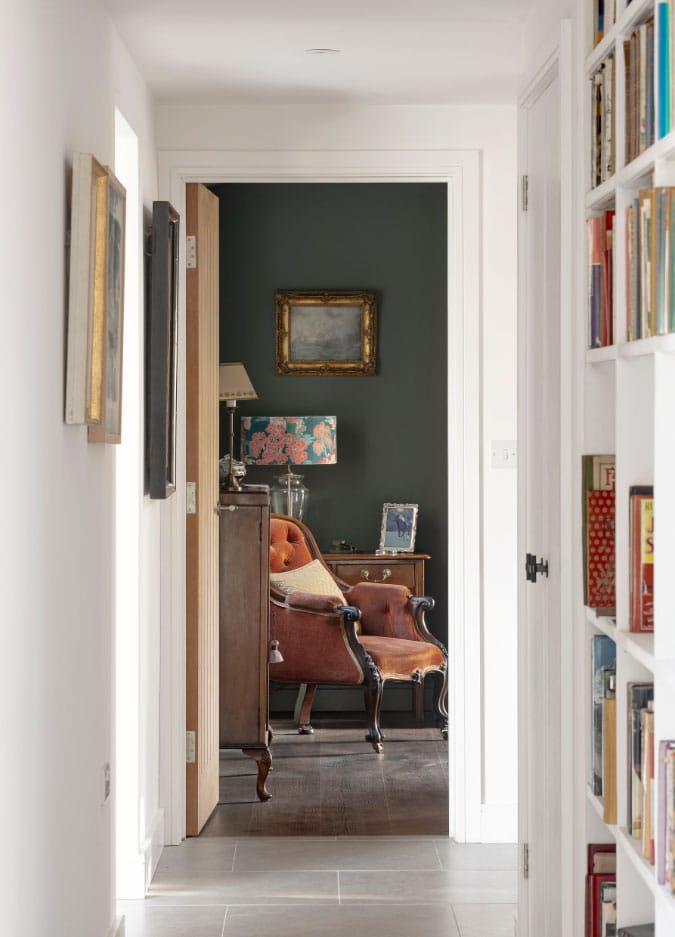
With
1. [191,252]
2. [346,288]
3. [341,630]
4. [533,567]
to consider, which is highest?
[346,288]

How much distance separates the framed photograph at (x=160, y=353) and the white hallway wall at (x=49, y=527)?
0.55m

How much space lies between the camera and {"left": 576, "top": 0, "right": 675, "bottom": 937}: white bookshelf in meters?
1.88

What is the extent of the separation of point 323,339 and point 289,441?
629 millimetres

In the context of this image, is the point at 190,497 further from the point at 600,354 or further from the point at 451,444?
the point at 600,354

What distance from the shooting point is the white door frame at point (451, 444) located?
4.16m

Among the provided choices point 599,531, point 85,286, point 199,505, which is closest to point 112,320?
point 85,286

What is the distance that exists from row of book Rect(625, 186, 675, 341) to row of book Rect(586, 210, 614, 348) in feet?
0.77

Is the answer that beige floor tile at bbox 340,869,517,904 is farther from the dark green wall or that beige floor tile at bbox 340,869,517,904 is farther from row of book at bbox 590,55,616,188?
the dark green wall

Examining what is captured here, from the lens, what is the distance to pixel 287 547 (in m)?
6.05

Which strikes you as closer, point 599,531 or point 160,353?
point 599,531

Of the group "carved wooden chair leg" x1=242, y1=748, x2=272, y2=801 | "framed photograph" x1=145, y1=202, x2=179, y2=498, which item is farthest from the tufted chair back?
"framed photograph" x1=145, y1=202, x2=179, y2=498

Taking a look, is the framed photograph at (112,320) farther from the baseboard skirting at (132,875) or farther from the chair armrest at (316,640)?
the chair armrest at (316,640)

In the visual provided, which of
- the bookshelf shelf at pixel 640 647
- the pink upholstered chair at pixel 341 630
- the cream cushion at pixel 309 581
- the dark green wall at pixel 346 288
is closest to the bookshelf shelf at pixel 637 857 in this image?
the bookshelf shelf at pixel 640 647

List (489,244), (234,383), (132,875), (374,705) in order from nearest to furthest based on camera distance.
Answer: (132,875) < (489,244) < (234,383) < (374,705)
